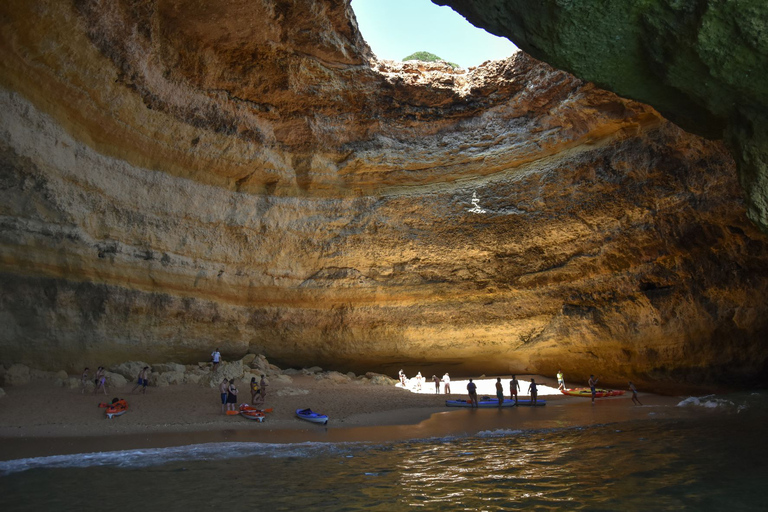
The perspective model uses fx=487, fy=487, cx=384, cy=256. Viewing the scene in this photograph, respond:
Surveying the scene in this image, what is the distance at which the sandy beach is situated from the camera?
10.4 metres

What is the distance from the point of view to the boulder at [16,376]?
484 inches

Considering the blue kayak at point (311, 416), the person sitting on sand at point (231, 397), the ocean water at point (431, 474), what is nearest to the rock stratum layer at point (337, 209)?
the person sitting on sand at point (231, 397)

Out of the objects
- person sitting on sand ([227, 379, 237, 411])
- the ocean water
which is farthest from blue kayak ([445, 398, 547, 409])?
person sitting on sand ([227, 379, 237, 411])

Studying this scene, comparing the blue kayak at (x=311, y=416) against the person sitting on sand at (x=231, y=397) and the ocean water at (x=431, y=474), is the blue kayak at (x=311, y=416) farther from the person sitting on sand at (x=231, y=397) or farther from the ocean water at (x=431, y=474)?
the ocean water at (x=431, y=474)

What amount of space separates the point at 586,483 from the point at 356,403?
938cm

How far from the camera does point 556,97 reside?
1556 centimetres

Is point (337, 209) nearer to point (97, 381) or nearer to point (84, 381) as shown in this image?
point (97, 381)

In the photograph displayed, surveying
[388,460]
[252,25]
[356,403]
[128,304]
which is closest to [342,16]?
[252,25]

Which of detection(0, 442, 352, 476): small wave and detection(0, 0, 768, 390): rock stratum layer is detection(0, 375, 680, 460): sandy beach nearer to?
detection(0, 442, 352, 476): small wave

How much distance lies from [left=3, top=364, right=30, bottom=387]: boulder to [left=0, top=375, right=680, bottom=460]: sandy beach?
29 cm

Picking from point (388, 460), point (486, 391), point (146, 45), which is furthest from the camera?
point (486, 391)

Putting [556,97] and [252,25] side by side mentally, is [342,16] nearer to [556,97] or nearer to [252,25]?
[252,25]

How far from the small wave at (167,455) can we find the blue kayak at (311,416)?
2149 millimetres

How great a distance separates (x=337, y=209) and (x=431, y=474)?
1204cm
